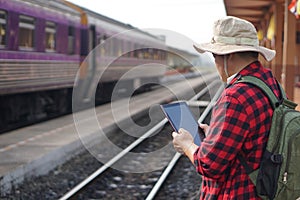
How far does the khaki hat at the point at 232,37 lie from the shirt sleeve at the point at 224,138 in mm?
257

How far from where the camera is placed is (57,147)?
29.4ft

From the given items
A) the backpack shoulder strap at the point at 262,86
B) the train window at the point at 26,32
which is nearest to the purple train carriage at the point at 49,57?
the train window at the point at 26,32

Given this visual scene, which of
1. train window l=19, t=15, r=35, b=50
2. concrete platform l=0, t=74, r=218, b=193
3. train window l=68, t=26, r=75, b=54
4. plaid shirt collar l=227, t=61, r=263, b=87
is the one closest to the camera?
plaid shirt collar l=227, t=61, r=263, b=87

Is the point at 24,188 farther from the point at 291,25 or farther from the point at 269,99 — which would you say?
the point at 291,25

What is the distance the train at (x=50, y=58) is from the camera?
33.7 feet

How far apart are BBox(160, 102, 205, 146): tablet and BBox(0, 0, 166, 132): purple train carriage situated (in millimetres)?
4706

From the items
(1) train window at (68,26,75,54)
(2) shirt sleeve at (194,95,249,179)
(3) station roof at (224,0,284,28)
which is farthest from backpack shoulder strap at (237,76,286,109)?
(1) train window at (68,26,75,54)

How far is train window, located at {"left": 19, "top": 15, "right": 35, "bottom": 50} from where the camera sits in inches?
428

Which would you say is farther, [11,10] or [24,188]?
[11,10]

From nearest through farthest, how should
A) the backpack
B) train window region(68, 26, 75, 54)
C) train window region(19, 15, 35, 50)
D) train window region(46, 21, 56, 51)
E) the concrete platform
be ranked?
the backpack, the concrete platform, train window region(19, 15, 35, 50), train window region(46, 21, 56, 51), train window region(68, 26, 75, 54)

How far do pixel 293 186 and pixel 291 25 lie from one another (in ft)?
30.5

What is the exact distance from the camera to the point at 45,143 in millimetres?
9531

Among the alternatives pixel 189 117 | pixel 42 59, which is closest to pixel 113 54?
pixel 42 59

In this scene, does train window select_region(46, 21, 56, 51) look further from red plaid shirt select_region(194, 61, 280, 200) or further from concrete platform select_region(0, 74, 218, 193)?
red plaid shirt select_region(194, 61, 280, 200)
